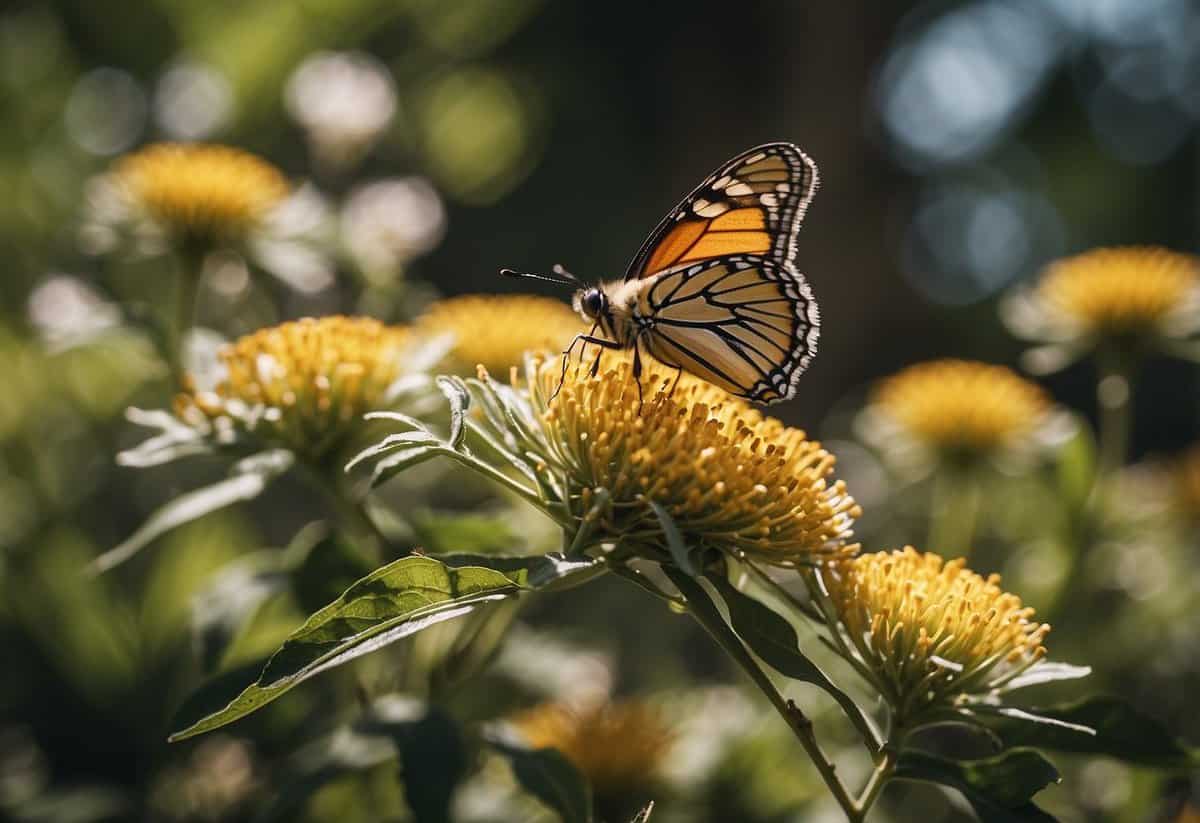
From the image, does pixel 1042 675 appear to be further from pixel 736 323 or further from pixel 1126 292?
pixel 1126 292

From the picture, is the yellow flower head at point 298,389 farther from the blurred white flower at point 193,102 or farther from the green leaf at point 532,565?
the blurred white flower at point 193,102

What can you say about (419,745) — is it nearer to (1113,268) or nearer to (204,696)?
(204,696)

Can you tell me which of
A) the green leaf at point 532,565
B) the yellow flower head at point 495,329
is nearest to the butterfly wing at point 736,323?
the yellow flower head at point 495,329

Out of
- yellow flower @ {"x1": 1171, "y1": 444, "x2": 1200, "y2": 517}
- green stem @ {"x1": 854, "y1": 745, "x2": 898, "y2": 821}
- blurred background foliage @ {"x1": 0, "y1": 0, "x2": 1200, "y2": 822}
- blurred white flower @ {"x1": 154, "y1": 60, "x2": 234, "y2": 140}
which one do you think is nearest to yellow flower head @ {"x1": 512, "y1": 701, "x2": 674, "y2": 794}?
blurred background foliage @ {"x1": 0, "y1": 0, "x2": 1200, "y2": 822}

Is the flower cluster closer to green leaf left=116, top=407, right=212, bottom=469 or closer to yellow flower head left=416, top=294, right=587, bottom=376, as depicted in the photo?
yellow flower head left=416, top=294, right=587, bottom=376

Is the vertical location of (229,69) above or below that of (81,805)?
above

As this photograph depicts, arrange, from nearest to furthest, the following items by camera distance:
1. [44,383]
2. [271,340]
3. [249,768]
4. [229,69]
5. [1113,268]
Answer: [271,340] → [249,768] → [1113,268] → [44,383] → [229,69]

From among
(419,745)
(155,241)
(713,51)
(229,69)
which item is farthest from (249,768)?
(713,51)
